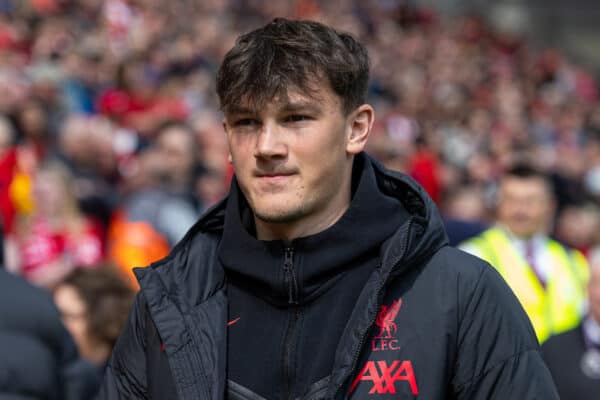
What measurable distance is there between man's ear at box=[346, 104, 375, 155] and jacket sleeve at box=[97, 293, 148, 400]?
2.08ft

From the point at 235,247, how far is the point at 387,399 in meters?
0.54

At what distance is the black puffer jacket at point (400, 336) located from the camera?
2.23 meters

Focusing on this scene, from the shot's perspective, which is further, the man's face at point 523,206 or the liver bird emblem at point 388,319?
the man's face at point 523,206

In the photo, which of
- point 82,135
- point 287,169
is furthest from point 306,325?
point 82,135

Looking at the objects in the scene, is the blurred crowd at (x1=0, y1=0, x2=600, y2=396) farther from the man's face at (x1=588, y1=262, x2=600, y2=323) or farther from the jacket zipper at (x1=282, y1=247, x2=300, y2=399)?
the man's face at (x1=588, y1=262, x2=600, y2=323)

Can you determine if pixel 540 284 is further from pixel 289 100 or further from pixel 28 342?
pixel 289 100

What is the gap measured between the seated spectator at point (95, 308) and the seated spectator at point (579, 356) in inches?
79.0

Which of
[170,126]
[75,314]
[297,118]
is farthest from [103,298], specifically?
[170,126]

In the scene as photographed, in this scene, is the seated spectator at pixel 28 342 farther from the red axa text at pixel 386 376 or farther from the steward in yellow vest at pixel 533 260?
the steward in yellow vest at pixel 533 260

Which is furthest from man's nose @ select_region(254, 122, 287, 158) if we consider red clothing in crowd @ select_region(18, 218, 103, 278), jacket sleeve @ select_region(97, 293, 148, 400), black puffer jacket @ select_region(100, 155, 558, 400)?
red clothing in crowd @ select_region(18, 218, 103, 278)

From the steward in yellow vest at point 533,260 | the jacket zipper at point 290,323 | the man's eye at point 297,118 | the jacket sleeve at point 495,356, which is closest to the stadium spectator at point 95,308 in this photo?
the steward in yellow vest at point 533,260

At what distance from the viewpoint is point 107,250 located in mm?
6223

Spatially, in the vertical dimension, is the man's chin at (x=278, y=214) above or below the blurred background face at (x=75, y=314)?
above

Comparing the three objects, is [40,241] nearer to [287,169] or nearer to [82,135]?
[82,135]
